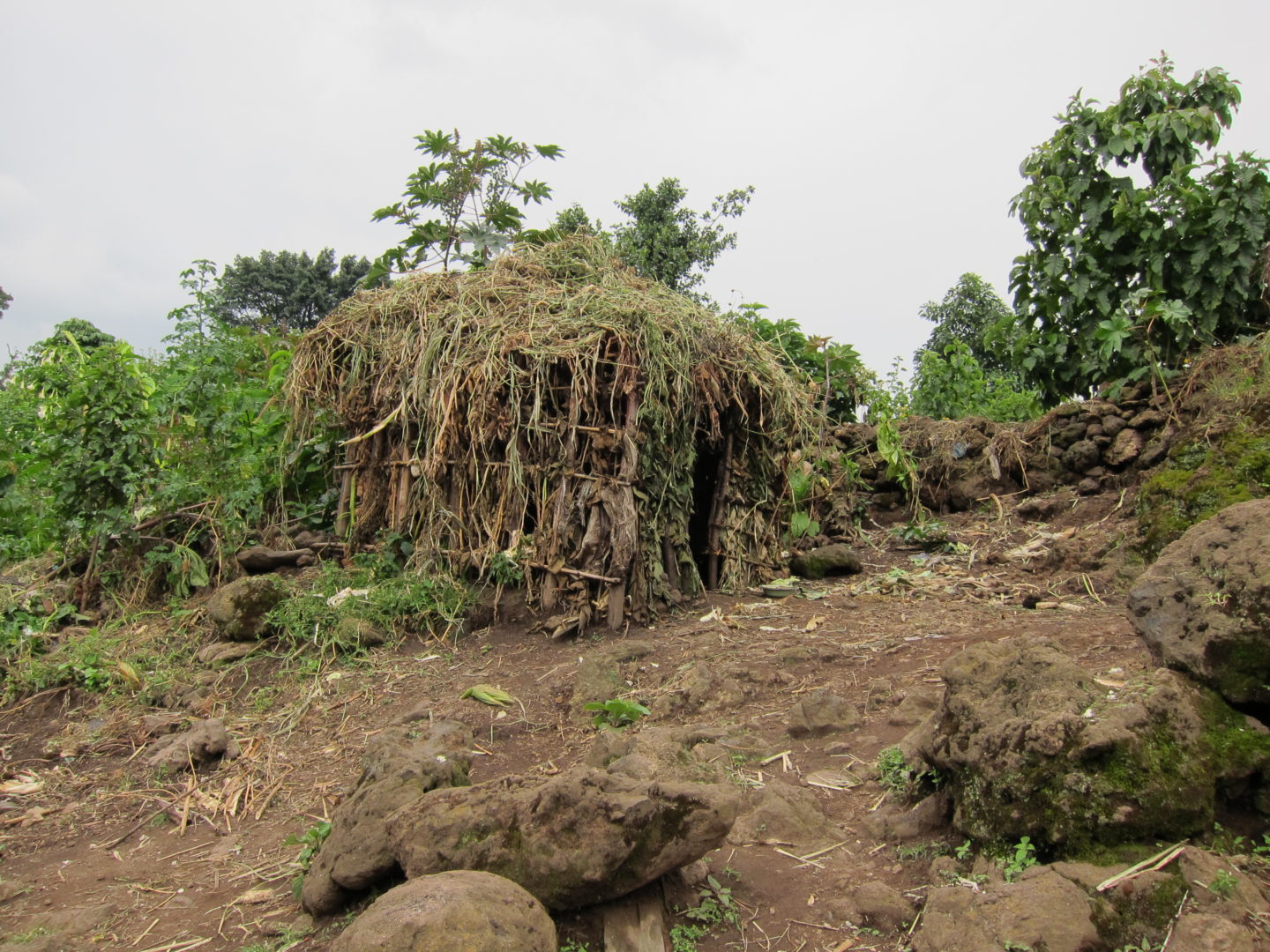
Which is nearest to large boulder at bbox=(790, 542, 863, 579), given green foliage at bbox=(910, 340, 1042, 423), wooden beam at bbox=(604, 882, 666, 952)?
wooden beam at bbox=(604, 882, 666, 952)

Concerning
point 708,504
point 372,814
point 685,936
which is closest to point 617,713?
point 372,814

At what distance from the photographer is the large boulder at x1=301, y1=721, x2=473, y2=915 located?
2781mm

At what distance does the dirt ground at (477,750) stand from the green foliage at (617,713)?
85mm

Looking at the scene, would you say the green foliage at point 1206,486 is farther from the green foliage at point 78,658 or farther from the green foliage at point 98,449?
the green foliage at point 98,449

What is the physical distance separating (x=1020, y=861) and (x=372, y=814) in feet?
6.62

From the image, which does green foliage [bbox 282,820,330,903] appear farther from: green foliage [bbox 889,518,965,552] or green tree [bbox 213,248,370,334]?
green tree [bbox 213,248,370,334]

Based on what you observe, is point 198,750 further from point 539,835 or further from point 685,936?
point 685,936

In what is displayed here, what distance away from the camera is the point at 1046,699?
2.79 metres

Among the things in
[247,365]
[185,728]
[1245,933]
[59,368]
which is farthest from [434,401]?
[1245,933]

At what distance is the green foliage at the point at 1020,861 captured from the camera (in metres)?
2.49

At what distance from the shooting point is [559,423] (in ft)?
19.5

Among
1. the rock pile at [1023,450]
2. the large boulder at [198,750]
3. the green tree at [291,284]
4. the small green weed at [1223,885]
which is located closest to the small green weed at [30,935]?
the large boulder at [198,750]

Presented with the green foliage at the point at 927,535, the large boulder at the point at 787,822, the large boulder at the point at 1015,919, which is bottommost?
the large boulder at the point at 787,822

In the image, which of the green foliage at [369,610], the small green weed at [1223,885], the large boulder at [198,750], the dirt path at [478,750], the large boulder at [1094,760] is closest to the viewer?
the small green weed at [1223,885]
